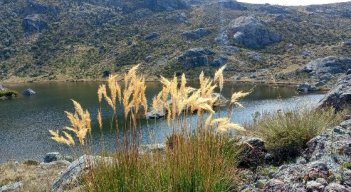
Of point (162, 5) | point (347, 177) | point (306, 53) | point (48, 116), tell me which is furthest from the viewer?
point (162, 5)

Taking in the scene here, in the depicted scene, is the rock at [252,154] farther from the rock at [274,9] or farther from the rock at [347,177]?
the rock at [274,9]

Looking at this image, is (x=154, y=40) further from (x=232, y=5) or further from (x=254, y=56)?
(x=232, y=5)

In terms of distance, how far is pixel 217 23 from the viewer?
124875mm

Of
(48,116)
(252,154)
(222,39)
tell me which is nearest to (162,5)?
(222,39)

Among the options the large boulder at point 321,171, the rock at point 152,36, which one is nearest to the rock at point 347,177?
the large boulder at point 321,171

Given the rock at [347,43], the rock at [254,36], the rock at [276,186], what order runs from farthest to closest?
the rock at [254,36] → the rock at [347,43] → the rock at [276,186]

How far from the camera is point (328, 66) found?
274 feet

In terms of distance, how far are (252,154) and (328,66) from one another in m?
80.2

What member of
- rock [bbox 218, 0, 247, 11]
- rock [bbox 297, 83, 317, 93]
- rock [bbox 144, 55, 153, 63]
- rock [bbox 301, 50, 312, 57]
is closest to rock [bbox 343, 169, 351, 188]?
rock [bbox 297, 83, 317, 93]

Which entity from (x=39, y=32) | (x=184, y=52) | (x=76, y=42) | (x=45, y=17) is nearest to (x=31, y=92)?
(x=184, y=52)

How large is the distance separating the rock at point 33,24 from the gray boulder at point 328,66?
252 feet

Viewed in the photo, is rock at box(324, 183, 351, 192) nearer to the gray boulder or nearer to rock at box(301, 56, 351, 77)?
rock at box(301, 56, 351, 77)

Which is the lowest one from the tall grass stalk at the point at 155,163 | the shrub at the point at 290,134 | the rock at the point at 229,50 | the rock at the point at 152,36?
the rock at the point at 229,50

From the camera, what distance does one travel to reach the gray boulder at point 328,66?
81.6 meters
